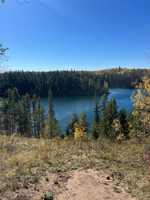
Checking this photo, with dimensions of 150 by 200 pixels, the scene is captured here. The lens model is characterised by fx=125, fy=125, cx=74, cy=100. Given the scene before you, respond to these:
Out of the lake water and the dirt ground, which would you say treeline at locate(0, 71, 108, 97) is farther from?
the dirt ground

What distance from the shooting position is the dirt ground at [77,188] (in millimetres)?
3163

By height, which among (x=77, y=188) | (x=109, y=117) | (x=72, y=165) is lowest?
(x=109, y=117)

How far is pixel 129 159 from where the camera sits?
575cm

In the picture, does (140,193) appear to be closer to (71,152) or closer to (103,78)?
(71,152)

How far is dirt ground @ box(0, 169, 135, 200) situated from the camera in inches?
125

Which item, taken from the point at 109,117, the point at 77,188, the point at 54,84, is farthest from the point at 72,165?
the point at 54,84

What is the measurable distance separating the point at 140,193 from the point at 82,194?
168 cm

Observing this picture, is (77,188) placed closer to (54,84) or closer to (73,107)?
(73,107)

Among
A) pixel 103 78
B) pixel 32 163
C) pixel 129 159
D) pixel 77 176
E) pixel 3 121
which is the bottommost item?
pixel 3 121

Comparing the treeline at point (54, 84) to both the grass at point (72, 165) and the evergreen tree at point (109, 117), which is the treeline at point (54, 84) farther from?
the grass at point (72, 165)

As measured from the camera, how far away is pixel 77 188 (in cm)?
359

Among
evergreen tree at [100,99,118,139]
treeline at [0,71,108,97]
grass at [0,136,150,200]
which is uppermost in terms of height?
treeline at [0,71,108,97]

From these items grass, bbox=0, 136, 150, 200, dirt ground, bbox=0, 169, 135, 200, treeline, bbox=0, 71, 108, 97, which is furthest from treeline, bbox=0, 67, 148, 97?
dirt ground, bbox=0, 169, 135, 200

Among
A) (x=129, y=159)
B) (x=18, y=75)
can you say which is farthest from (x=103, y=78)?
(x=129, y=159)
